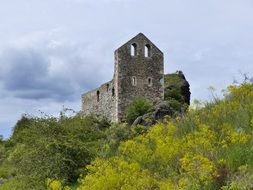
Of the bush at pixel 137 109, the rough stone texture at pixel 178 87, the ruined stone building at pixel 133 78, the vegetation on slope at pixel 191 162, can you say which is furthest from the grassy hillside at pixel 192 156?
the rough stone texture at pixel 178 87

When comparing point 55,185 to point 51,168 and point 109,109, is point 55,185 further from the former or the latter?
point 109,109

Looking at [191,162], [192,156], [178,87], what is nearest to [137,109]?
[178,87]

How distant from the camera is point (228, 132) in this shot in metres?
9.61

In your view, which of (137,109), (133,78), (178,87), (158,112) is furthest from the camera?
(178,87)

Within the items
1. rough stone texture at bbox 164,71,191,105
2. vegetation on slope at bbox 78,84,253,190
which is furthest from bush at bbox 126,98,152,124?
vegetation on slope at bbox 78,84,253,190

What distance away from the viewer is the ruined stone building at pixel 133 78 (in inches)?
1890

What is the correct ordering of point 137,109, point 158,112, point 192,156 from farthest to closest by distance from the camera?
point 137,109 < point 158,112 < point 192,156

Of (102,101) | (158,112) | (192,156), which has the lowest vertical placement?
(192,156)

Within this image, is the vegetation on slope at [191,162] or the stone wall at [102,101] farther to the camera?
the stone wall at [102,101]

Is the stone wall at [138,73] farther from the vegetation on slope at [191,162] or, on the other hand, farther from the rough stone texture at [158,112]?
the vegetation on slope at [191,162]

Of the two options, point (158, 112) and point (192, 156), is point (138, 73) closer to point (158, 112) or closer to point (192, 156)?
point (158, 112)

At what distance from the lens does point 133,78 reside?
4894cm

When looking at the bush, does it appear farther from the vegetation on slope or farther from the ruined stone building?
the vegetation on slope

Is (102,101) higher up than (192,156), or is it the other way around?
(102,101)
